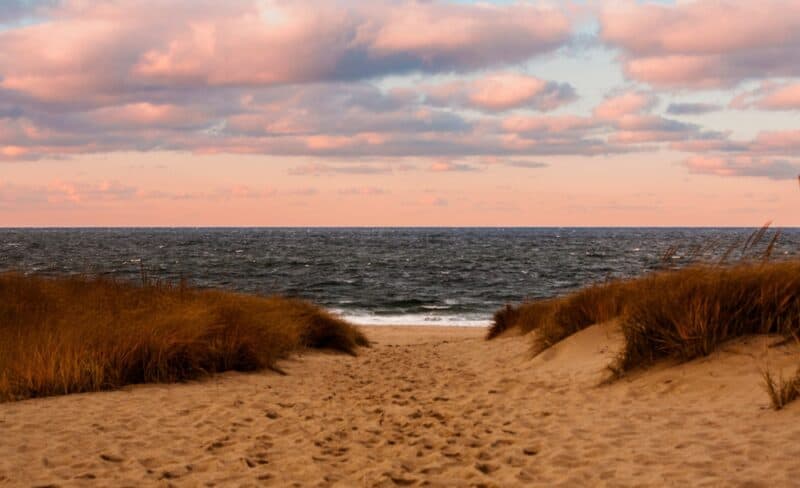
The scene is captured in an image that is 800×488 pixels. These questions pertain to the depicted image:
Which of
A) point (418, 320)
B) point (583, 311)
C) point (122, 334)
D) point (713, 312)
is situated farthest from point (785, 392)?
point (418, 320)

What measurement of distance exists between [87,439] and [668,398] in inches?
240

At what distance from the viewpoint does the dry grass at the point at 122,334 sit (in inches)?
359

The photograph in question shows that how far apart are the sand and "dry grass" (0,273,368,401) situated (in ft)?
1.39

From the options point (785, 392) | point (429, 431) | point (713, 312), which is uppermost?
point (713, 312)

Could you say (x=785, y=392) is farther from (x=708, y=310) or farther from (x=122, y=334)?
(x=122, y=334)

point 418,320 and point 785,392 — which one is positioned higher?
point 785,392

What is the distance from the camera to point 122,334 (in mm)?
9922

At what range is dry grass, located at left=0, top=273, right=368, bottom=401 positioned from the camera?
9109 mm

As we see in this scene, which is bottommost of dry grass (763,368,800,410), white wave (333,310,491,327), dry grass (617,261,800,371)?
white wave (333,310,491,327)

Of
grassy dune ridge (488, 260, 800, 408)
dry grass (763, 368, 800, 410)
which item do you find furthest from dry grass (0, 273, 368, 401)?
dry grass (763, 368, 800, 410)

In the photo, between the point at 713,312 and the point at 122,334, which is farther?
the point at 122,334

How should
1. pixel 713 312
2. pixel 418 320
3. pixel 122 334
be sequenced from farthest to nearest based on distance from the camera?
pixel 418 320 → pixel 122 334 → pixel 713 312

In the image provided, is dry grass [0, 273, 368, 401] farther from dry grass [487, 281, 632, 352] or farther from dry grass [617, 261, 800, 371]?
dry grass [617, 261, 800, 371]

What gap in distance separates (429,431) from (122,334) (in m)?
4.93
